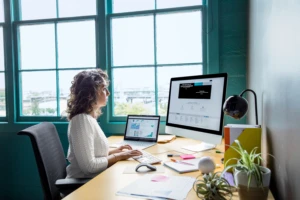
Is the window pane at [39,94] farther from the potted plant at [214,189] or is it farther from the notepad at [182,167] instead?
the potted plant at [214,189]

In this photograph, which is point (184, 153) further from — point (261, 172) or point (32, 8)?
point (32, 8)

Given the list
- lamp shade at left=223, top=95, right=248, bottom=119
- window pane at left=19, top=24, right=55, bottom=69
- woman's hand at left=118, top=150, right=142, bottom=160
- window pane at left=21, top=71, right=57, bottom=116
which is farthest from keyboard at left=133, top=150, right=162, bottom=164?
window pane at left=19, top=24, right=55, bottom=69

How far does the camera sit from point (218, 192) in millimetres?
883

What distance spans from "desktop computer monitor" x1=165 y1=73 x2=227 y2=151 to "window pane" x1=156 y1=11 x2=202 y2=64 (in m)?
0.49

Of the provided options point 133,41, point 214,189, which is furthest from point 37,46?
point 214,189

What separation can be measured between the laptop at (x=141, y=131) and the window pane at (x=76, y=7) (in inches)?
47.9

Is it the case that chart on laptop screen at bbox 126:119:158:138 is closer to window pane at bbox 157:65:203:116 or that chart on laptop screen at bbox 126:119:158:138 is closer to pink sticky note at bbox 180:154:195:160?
window pane at bbox 157:65:203:116

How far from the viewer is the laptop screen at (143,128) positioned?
206cm

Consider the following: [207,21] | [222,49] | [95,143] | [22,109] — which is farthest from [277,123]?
[22,109]

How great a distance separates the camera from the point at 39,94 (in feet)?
8.97

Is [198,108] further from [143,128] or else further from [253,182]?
[253,182]

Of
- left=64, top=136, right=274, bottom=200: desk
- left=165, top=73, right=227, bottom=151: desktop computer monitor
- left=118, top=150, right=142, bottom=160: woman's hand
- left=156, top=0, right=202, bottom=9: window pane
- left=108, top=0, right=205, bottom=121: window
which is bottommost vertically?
left=64, top=136, right=274, bottom=200: desk

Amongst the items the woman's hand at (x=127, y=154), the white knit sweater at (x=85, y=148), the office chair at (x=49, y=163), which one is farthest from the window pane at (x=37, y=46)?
the woman's hand at (x=127, y=154)

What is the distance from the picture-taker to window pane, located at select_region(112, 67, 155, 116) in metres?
2.47
